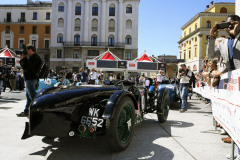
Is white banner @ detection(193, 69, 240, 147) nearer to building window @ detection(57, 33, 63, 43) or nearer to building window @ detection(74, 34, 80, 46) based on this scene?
building window @ detection(74, 34, 80, 46)

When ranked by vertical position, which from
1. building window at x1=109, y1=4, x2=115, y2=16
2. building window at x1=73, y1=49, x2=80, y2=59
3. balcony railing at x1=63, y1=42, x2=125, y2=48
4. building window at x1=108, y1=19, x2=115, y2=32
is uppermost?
building window at x1=109, y1=4, x2=115, y2=16

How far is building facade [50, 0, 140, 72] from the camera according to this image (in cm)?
4109

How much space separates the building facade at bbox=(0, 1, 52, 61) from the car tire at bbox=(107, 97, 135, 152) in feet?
153

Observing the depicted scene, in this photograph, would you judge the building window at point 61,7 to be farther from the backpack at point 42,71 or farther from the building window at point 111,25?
the backpack at point 42,71

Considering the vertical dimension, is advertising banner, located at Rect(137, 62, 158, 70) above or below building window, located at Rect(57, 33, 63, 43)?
below

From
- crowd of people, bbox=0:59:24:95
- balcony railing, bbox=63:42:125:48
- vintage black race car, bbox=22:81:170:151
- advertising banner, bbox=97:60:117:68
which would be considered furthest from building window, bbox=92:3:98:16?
vintage black race car, bbox=22:81:170:151

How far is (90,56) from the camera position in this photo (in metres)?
41.4

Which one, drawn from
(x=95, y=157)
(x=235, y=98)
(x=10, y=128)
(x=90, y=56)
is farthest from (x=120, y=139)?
(x=90, y=56)

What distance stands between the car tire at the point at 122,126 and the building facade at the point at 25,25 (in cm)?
4676

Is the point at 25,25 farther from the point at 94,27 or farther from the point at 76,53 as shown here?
the point at 94,27

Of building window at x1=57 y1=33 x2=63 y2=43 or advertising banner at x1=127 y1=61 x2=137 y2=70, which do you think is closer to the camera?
advertising banner at x1=127 y1=61 x2=137 y2=70

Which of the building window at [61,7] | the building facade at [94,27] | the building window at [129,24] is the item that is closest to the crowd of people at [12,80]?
the building facade at [94,27]

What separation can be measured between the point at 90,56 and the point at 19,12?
20.4m

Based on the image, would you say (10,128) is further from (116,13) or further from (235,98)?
(116,13)
